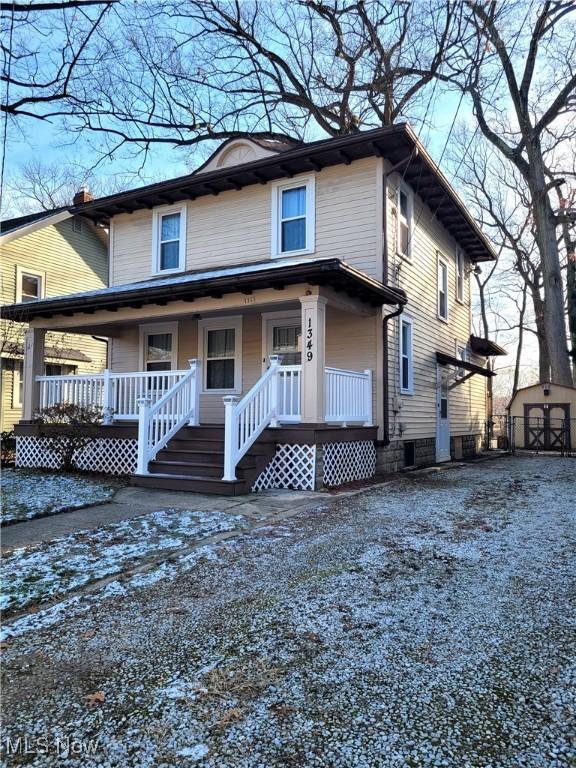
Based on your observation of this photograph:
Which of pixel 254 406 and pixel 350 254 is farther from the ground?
pixel 350 254

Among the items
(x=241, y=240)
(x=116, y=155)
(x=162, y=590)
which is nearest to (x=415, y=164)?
(x=241, y=240)

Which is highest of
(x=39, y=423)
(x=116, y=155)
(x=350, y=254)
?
(x=116, y=155)

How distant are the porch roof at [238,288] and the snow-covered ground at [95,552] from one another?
3860 mm

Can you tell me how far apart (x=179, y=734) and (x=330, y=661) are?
879 mm

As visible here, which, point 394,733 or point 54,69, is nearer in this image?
point 394,733

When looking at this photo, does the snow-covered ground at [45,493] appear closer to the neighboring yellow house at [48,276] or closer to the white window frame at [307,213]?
the white window frame at [307,213]

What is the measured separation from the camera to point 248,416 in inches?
325

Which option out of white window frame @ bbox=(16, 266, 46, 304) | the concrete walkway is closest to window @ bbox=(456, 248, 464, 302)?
the concrete walkway

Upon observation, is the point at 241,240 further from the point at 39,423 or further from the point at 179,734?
the point at 179,734

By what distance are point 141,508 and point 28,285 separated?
14397 mm

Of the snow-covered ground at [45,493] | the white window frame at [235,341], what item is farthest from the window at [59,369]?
the snow-covered ground at [45,493]

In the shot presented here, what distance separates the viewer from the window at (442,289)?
1430 cm

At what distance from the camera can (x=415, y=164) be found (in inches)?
437

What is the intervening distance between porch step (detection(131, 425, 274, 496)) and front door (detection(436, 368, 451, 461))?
6.87 meters
